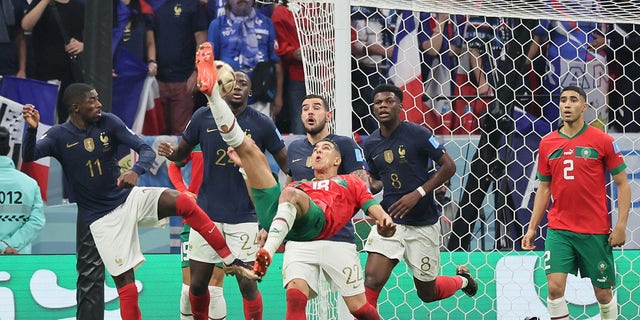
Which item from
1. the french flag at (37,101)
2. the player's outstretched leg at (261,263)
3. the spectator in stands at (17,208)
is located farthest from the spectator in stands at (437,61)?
the player's outstretched leg at (261,263)

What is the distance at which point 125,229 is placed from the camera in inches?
332

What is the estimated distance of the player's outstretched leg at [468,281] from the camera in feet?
31.3

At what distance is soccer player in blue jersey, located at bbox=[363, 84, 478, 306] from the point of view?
8.65m

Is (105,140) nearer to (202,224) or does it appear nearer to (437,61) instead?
(202,224)

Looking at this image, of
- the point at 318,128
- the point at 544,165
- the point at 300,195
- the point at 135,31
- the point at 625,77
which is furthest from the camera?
the point at 625,77

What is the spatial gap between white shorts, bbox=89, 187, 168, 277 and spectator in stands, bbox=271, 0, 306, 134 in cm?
317

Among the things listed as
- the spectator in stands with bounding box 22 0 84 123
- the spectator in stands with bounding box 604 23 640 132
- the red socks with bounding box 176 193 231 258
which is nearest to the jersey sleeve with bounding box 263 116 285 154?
the red socks with bounding box 176 193 231 258

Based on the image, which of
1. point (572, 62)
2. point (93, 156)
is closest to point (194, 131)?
point (93, 156)

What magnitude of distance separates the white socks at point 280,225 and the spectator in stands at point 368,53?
416 centimetres

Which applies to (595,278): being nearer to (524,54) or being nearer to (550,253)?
(550,253)

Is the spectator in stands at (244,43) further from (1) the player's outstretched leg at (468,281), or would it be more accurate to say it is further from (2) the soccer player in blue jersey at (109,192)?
(2) the soccer player in blue jersey at (109,192)

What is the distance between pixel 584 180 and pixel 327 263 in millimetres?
2329

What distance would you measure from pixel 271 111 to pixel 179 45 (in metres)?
1.20

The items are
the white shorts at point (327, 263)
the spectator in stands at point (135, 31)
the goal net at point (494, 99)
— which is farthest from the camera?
the spectator in stands at point (135, 31)
